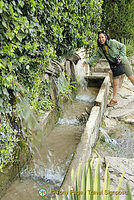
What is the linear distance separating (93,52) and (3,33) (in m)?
5.04

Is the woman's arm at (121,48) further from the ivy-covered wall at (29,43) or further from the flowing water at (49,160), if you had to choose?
the flowing water at (49,160)

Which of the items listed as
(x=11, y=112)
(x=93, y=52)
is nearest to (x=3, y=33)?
(x=11, y=112)

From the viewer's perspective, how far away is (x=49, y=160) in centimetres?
280

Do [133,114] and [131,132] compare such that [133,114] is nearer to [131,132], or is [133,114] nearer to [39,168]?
[131,132]

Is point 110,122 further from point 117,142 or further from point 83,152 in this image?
point 83,152

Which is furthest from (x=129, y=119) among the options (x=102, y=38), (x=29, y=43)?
(x=29, y=43)

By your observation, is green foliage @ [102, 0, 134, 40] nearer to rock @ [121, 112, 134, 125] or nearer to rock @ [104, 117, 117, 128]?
rock @ [121, 112, 134, 125]

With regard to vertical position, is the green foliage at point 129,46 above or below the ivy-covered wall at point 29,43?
below

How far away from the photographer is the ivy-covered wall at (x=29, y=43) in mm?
2021

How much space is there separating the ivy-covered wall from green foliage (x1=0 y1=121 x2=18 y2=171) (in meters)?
0.01

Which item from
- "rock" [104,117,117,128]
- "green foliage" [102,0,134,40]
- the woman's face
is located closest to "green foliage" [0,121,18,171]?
"rock" [104,117,117,128]

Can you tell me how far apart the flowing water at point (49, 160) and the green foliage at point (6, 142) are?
41 centimetres

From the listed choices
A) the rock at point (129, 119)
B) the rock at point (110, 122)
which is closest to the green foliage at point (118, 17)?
the rock at point (129, 119)

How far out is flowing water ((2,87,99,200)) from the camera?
2369 millimetres
